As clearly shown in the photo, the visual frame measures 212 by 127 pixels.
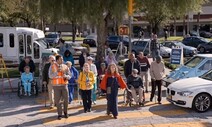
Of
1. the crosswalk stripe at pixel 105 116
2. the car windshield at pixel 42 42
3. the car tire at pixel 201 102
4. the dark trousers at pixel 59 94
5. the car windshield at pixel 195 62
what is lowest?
the crosswalk stripe at pixel 105 116

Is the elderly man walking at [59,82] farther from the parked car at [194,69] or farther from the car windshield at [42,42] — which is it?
the car windshield at [42,42]

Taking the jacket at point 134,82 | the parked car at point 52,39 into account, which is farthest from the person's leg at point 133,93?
the parked car at point 52,39

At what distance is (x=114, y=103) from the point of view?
31.1ft

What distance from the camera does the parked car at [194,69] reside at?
41.5ft

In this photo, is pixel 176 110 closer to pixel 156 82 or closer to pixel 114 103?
pixel 156 82

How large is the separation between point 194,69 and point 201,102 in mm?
2934

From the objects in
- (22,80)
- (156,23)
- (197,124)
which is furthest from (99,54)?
(156,23)

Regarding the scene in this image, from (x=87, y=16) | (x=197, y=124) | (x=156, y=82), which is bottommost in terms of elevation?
(x=197, y=124)

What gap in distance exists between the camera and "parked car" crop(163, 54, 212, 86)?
1266 cm

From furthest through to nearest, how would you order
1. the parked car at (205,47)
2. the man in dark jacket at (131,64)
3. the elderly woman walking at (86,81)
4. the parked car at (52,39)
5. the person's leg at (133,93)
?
the parked car at (52,39), the parked car at (205,47), the man in dark jacket at (131,64), the person's leg at (133,93), the elderly woman walking at (86,81)

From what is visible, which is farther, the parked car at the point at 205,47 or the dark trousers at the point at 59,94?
the parked car at the point at 205,47

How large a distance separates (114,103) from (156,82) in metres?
2.48

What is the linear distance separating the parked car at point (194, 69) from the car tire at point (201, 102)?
252 centimetres

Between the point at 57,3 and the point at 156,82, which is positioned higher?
the point at 57,3
